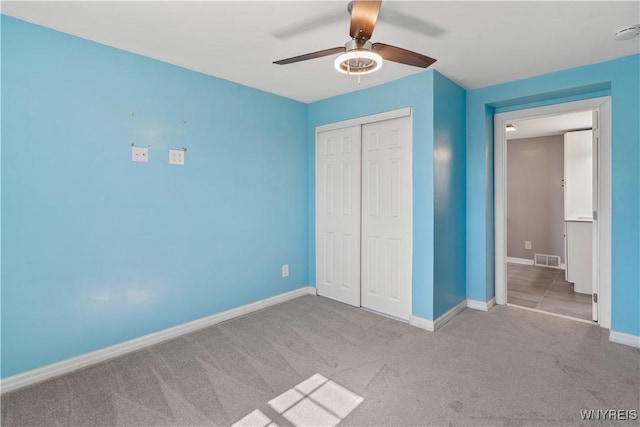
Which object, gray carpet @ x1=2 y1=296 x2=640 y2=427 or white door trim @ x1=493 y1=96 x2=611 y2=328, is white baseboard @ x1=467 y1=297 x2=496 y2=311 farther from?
gray carpet @ x1=2 y1=296 x2=640 y2=427

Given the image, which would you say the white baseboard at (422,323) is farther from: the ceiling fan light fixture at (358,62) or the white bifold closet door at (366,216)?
the ceiling fan light fixture at (358,62)

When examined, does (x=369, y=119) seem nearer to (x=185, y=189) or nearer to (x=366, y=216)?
(x=366, y=216)

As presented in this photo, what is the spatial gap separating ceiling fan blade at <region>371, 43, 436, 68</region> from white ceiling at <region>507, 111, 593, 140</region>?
2829 millimetres

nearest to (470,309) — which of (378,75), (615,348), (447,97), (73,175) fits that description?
(615,348)

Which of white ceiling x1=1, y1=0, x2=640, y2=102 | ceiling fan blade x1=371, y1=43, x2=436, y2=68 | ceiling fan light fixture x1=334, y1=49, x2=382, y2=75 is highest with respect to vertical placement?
white ceiling x1=1, y1=0, x2=640, y2=102

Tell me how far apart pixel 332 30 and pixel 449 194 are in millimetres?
1932

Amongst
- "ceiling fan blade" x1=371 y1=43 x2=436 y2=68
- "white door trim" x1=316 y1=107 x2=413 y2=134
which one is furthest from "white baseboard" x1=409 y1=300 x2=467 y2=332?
"ceiling fan blade" x1=371 y1=43 x2=436 y2=68

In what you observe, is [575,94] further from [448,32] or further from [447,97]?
[448,32]

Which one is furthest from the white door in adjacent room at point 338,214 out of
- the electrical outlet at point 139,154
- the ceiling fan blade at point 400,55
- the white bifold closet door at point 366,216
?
the electrical outlet at point 139,154

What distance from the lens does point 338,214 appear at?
375 centimetres

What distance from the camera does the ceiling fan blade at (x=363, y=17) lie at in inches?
59.7

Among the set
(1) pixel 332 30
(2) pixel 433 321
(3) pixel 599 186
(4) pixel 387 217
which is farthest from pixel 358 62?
(3) pixel 599 186

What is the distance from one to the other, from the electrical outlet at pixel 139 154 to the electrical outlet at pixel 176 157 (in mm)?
197

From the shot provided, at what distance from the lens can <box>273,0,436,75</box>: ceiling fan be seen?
1.56 m
